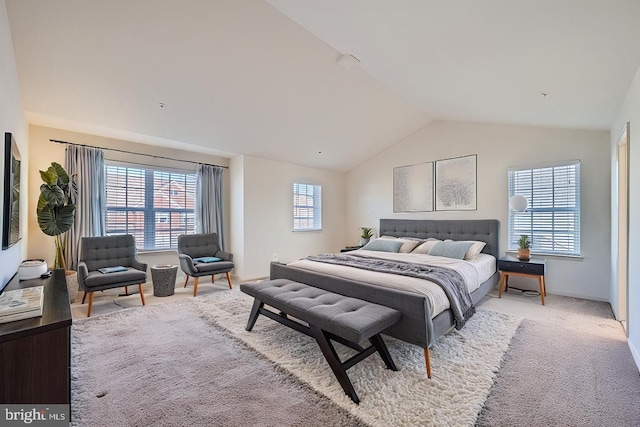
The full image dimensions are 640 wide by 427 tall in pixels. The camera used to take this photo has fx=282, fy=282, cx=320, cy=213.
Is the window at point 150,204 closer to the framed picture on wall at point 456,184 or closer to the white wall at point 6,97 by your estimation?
the white wall at point 6,97

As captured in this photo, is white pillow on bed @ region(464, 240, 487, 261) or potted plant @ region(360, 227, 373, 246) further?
potted plant @ region(360, 227, 373, 246)

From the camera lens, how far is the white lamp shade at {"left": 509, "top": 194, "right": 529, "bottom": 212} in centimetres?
421

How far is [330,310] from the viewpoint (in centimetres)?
222

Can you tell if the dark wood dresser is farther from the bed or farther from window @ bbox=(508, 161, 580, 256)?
window @ bbox=(508, 161, 580, 256)

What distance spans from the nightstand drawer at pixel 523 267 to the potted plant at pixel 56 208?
593 centimetres

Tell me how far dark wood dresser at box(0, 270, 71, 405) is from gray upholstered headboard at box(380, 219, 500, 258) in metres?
5.14

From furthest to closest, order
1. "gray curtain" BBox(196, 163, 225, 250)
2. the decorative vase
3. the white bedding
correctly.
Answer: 1. "gray curtain" BBox(196, 163, 225, 250)
2. the decorative vase
3. the white bedding

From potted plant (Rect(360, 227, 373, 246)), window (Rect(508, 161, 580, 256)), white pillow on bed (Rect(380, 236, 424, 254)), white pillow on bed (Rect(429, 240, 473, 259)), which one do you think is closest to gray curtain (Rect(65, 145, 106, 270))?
potted plant (Rect(360, 227, 373, 246))

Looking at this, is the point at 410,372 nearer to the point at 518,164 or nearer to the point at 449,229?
the point at 449,229

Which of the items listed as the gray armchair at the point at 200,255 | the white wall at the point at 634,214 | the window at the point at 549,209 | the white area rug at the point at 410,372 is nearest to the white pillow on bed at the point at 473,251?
the window at the point at 549,209

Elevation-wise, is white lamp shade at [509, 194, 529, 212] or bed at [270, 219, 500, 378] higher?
white lamp shade at [509, 194, 529, 212]

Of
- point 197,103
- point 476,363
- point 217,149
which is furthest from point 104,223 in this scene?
point 476,363

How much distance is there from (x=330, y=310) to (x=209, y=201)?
404 centimetres

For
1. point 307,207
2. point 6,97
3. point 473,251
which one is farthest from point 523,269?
point 6,97
